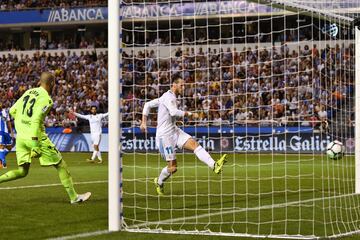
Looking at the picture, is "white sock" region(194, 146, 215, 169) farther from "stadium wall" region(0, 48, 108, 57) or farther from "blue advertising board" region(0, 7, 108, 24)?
"blue advertising board" region(0, 7, 108, 24)

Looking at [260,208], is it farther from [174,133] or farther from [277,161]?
[277,161]

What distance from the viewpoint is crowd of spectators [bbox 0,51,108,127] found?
39.9 meters

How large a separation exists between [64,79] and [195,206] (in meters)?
31.2

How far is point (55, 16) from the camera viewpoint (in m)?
48.0

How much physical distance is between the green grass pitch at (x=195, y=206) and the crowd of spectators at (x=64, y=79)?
59.8 feet

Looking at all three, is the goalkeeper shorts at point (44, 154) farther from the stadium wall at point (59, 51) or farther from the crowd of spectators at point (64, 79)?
the stadium wall at point (59, 51)

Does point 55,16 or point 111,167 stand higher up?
point 55,16

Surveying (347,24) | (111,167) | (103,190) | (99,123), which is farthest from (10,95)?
(111,167)

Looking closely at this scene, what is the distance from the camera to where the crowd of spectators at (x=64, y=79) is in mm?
39856

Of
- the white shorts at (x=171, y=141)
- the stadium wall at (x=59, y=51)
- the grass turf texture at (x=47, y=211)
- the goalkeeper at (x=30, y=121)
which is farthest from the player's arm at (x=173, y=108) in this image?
the stadium wall at (x=59, y=51)

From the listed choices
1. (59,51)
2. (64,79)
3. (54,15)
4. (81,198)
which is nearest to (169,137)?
(81,198)

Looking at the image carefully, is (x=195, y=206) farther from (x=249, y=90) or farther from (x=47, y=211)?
(x=249, y=90)

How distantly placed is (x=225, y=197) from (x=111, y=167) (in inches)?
198

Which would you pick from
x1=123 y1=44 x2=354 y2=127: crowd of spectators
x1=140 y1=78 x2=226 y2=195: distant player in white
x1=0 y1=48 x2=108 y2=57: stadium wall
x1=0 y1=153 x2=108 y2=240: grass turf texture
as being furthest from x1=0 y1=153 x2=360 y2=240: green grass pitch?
x1=0 y1=48 x2=108 y2=57: stadium wall
